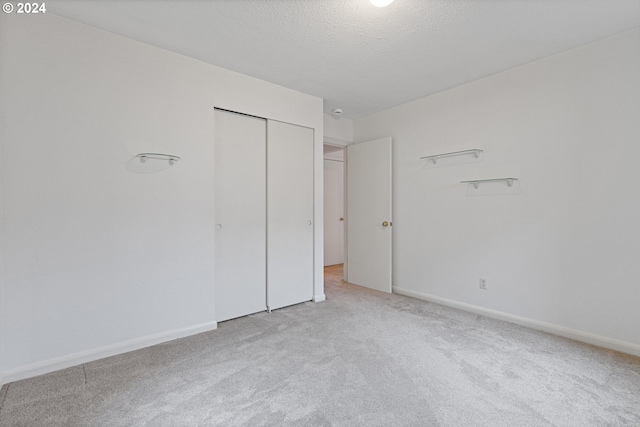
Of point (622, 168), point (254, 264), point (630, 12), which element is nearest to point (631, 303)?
point (622, 168)

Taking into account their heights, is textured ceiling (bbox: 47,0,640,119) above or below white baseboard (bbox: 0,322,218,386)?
above

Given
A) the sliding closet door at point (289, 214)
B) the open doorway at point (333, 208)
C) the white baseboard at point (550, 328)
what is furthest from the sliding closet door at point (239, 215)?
the open doorway at point (333, 208)

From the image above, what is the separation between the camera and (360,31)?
2.20 metres

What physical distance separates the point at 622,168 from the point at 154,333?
3.98 meters

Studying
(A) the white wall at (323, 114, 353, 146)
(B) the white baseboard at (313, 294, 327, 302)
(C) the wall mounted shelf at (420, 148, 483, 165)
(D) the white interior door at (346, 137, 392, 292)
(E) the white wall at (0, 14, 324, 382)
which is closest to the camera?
(E) the white wall at (0, 14, 324, 382)

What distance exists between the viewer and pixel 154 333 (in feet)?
7.97

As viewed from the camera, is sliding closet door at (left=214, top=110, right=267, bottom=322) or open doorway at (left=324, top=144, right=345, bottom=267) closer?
sliding closet door at (left=214, top=110, right=267, bottom=322)

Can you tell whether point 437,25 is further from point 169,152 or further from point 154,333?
point 154,333

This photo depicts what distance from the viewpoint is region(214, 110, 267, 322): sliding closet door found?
9.44ft

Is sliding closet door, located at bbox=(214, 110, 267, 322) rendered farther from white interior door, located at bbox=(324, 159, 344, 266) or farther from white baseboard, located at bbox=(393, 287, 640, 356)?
white interior door, located at bbox=(324, 159, 344, 266)

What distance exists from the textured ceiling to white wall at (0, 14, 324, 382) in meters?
0.31

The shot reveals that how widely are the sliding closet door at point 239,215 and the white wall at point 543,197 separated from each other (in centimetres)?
194

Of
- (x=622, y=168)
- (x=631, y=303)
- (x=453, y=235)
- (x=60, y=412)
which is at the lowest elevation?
(x=60, y=412)

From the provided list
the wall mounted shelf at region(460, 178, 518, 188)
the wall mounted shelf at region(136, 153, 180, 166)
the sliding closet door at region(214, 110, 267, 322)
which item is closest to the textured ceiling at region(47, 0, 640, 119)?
the sliding closet door at region(214, 110, 267, 322)
